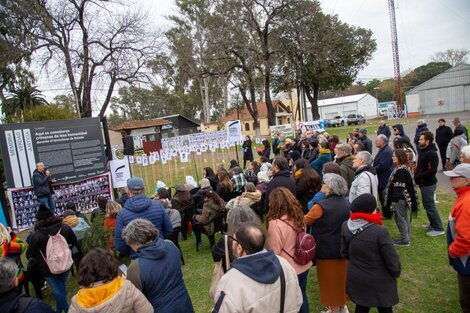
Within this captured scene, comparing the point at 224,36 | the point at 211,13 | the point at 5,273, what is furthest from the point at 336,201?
the point at 211,13

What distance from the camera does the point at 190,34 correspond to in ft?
113

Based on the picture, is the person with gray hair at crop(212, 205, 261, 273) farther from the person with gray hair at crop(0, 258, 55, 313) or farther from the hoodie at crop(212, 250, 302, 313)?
the person with gray hair at crop(0, 258, 55, 313)

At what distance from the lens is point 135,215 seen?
3.78 meters

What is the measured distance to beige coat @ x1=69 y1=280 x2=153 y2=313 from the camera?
219 cm

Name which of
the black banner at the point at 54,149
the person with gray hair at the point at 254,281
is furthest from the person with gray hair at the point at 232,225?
the black banner at the point at 54,149

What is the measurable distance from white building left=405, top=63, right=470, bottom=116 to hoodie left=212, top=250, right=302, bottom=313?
5811cm

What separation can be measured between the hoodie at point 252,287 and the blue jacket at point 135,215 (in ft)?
6.59

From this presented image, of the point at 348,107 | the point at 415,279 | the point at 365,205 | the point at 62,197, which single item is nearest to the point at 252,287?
the point at 365,205

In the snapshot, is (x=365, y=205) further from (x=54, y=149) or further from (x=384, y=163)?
(x=54, y=149)

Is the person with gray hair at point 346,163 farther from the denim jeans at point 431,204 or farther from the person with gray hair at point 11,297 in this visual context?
the person with gray hair at point 11,297

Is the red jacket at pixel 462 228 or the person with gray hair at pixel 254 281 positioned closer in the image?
the person with gray hair at pixel 254 281

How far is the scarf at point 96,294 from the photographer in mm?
2191

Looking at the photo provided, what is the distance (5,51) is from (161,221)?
1990 centimetres

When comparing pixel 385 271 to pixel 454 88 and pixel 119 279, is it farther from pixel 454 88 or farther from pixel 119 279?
pixel 454 88
